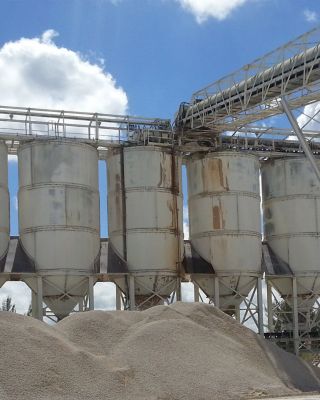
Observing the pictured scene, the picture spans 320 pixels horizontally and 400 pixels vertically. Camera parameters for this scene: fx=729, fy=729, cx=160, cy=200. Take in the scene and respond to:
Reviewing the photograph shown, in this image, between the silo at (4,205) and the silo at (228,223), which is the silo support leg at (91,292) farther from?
the silo at (228,223)

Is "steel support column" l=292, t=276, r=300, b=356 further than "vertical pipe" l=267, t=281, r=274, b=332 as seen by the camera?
No

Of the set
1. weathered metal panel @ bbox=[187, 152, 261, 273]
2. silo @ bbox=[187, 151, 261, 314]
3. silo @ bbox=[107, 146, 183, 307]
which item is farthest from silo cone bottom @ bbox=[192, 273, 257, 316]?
silo @ bbox=[107, 146, 183, 307]

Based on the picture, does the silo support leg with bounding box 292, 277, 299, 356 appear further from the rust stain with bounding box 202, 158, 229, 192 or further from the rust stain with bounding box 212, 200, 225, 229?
the rust stain with bounding box 202, 158, 229, 192

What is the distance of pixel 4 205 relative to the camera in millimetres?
36094

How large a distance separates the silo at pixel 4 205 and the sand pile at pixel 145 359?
8.93 meters

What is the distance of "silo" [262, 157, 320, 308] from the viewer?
41688 mm

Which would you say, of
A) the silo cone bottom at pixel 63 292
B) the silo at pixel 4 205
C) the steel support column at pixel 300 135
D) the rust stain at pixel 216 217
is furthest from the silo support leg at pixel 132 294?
the steel support column at pixel 300 135

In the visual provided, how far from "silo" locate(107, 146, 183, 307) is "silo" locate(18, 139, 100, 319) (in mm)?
1813

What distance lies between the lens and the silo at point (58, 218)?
35.5m

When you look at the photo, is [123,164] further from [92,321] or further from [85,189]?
[92,321]

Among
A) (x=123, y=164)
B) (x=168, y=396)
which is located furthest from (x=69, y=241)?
(x=168, y=396)

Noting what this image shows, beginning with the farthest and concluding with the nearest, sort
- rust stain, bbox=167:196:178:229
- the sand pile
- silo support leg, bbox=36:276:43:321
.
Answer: rust stain, bbox=167:196:178:229 < silo support leg, bbox=36:276:43:321 < the sand pile

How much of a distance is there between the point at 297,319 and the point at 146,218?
431 inches

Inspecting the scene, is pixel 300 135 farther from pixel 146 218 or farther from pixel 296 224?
pixel 296 224
